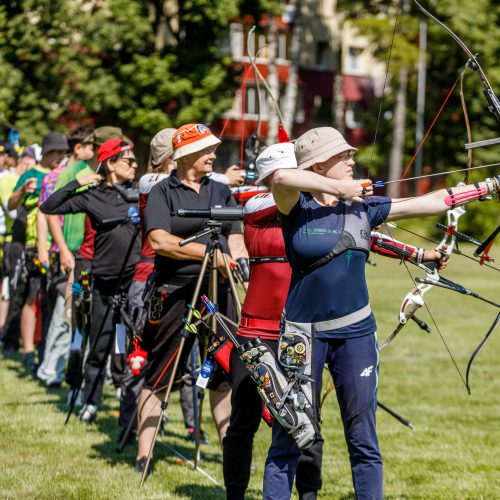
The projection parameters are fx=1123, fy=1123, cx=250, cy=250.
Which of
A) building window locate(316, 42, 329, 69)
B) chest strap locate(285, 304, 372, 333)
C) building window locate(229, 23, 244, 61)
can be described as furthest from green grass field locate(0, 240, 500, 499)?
building window locate(316, 42, 329, 69)

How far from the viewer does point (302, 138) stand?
17.4ft

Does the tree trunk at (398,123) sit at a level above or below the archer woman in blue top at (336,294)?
below

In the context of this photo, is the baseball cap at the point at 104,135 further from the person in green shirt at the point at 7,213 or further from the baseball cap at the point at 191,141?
the person in green shirt at the point at 7,213

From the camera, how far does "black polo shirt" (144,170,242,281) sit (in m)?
6.78

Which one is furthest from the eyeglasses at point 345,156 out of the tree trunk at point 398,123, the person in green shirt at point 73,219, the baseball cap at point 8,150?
the tree trunk at point 398,123

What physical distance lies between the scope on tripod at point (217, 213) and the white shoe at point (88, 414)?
2939 mm

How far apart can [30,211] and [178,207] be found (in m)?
5.01

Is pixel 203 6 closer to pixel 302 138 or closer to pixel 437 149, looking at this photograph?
pixel 437 149

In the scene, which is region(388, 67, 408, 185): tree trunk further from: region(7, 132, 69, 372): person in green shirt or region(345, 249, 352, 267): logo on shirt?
region(345, 249, 352, 267): logo on shirt

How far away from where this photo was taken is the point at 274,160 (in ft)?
18.8

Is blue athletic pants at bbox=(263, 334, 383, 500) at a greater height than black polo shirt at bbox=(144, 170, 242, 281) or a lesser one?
lesser

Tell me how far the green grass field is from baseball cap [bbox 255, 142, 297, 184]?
203 centimetres

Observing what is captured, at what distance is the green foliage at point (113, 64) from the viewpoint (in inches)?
1549

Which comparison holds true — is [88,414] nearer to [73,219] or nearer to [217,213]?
[73,219]
